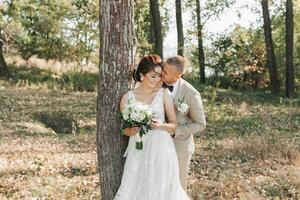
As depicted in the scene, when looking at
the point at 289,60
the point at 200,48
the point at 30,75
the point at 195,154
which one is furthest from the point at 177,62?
the point at 200,48

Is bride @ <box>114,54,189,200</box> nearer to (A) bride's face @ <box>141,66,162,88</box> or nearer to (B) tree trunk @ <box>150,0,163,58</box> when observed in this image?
(A) bride's face @ <box>141,66,162,88</box>

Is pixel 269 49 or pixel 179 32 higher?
pixel 179 32

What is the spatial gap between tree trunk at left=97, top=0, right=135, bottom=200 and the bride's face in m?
0.31

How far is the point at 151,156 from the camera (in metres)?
6.27

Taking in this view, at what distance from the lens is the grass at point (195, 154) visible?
920 centimetres

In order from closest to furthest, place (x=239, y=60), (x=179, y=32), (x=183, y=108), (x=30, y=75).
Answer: (x=183, y=108) → (x=30, y=75) → (x=179, y=32) → (x=239, y=60)

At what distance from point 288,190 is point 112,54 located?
4715mm

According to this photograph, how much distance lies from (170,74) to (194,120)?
0.80m

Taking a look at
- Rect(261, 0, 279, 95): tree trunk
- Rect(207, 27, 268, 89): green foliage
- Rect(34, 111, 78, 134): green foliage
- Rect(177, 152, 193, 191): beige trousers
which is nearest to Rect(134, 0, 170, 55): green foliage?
Rect(207, 27, 268, 89): green foliage

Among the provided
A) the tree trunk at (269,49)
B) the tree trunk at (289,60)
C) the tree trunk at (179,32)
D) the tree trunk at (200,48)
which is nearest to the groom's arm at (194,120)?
the tree trunk at (269,49)

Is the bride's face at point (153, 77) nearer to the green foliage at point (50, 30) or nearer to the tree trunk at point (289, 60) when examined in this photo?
the tree trunk at point (289, 60)

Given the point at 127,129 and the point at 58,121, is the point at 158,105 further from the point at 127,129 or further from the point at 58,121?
the point at 58,121

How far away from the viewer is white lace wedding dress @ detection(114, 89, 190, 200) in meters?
6.23

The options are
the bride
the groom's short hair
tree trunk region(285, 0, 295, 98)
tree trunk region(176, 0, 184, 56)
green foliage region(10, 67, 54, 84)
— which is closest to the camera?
the groom's short hair
